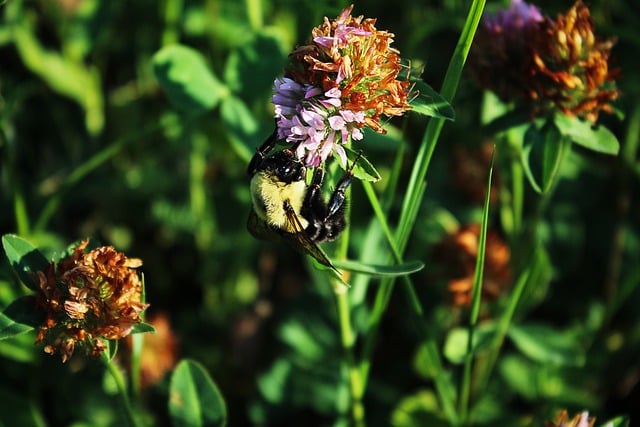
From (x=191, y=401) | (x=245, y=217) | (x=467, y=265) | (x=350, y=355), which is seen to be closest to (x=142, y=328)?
(x=191, y=401)

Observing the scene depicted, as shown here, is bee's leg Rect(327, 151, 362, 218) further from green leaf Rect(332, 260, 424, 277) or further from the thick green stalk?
the thick green stalk

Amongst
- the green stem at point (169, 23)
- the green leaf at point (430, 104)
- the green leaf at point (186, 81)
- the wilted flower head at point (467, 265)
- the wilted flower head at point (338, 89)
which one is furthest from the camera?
the green stem at point (169, 23)

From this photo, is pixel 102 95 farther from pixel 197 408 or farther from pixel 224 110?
pixel 197 408

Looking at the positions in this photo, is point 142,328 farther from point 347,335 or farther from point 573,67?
point 573,67

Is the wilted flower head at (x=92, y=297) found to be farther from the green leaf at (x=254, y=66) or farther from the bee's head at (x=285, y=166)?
the green leaf at (x=254, y=66)

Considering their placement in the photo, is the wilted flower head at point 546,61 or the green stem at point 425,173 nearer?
the green stem at point 425,173

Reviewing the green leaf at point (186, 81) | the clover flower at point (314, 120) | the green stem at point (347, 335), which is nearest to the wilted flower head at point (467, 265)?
the green stem at point (347, 335)

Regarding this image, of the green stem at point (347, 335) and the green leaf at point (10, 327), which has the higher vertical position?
the green leaf at point (10, 327)
